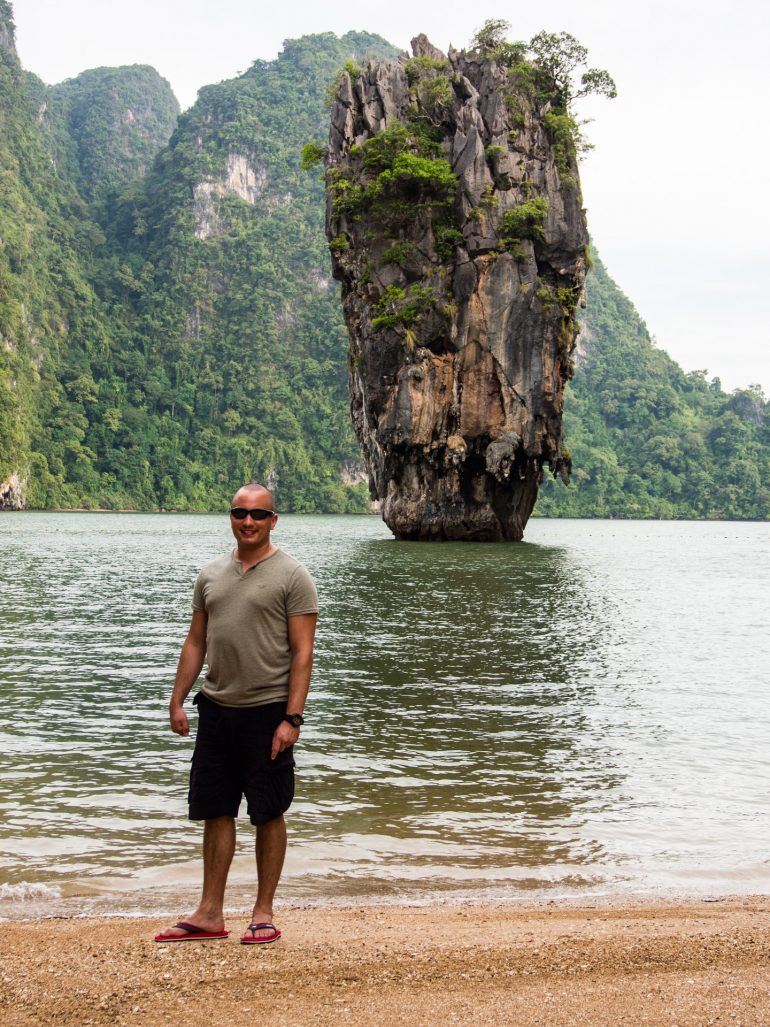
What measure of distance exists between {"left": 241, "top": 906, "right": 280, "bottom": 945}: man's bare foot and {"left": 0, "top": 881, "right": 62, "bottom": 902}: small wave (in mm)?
1611

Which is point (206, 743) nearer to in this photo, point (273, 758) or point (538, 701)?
point (273, 758)

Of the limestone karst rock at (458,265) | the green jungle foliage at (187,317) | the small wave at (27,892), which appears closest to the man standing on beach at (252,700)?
the small wave at (27,892)

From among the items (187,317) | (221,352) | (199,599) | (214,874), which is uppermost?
(187,317)

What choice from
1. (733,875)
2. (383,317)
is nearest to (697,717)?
(733,875)

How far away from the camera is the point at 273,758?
486 cm

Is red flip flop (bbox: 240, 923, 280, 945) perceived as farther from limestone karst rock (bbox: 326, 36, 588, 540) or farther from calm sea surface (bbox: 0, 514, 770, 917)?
limestone karst rock (bbox: 326, 36, 588, 540)

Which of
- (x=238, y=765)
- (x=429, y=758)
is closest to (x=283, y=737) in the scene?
(x=238, y=765)

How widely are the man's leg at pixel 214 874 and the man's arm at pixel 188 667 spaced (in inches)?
20.8

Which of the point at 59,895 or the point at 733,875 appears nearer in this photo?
the point at 59,895

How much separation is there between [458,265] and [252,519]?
41.3m

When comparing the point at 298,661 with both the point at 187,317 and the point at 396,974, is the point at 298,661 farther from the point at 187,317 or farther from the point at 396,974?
the point at 187,317

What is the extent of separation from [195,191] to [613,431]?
76819 millimetres

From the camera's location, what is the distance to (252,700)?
4.94m

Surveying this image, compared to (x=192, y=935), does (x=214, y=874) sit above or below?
above
